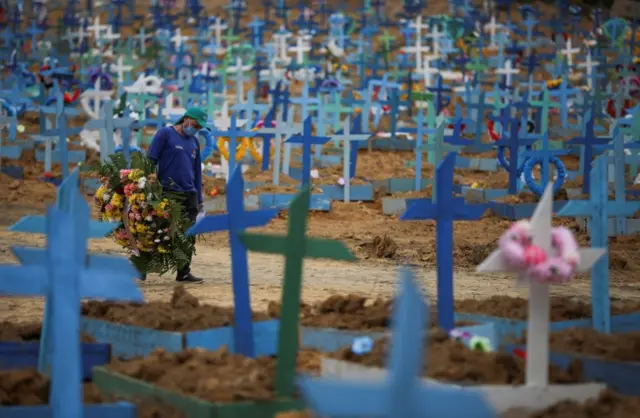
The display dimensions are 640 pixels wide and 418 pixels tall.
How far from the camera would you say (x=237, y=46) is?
37.7 metres

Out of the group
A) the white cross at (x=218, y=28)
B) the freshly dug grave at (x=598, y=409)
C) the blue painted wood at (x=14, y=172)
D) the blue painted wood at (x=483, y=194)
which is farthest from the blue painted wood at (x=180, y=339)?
the white cross at (x=218, y=28)

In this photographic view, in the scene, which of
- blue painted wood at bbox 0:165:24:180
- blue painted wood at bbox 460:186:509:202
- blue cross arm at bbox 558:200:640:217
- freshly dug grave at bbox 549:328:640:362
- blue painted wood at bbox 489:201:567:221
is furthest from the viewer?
blue painted wood at bbox 0:165:24:180

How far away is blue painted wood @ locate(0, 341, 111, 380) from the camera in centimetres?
834

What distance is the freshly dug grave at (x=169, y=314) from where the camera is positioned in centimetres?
909

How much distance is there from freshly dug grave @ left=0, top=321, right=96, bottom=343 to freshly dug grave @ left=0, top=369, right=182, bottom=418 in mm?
1223

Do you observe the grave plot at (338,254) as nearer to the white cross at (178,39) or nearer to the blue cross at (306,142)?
the blue cross at (306,142)

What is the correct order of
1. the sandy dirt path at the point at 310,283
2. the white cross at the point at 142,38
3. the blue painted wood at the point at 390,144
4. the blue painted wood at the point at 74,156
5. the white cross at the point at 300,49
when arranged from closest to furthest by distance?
the sandy dirt path at the point at 310,283 → the blue painted wood at the point at 74,156 → the blue painted wood at the point at 390,144 → the white cross at the point at 300,49 → the white cross at the point at 142,38

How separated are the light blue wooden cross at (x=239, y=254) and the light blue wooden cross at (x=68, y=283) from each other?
122cm

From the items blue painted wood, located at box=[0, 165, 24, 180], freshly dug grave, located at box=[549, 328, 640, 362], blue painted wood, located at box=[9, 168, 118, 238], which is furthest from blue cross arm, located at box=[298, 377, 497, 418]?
blue painted wood, located at box=[0, 165, 24, 180]

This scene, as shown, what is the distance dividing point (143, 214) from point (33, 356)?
13.2ft

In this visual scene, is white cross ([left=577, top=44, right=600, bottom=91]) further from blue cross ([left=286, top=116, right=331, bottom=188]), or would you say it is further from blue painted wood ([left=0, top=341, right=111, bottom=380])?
blue painted wood ([left=0, top=341, right=111, bottom=380])

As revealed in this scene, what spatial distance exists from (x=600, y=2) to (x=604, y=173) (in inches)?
1525

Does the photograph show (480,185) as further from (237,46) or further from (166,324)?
(237,46)

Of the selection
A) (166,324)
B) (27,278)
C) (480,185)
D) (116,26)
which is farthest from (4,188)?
(116,26)
